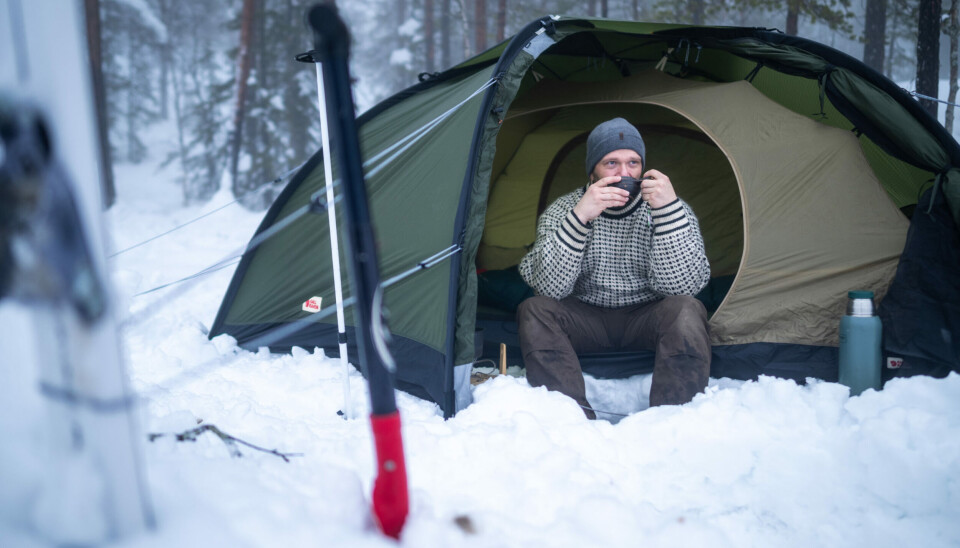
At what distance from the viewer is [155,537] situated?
108cm

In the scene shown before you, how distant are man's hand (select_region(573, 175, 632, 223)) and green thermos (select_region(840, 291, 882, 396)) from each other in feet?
3.98

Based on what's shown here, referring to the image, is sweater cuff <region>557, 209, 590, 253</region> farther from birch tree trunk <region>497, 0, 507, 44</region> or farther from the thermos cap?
birch tree trunk <region>497, 0, 507, 44</region>

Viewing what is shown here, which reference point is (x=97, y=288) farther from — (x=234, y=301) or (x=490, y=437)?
(x=234, y=301)

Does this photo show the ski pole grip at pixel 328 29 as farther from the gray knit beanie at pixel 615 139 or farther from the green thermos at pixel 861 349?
the green thermos at pixel 861 349

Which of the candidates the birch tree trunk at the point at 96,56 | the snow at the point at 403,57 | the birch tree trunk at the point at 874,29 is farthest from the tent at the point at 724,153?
the snow at the point at 403,57

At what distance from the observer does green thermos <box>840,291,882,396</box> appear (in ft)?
8.80

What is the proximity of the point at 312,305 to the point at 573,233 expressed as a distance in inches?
64.6

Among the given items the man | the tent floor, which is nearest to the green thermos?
the tent floor

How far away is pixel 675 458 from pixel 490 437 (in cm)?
70

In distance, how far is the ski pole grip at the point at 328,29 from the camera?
3.68 ft

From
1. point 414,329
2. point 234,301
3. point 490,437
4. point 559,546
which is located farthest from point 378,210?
point 559,546

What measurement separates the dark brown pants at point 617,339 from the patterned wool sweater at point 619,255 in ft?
0.30

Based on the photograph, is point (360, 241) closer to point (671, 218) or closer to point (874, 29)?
point (671, 218)

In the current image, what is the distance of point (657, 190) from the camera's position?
278 cm
